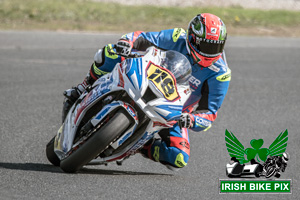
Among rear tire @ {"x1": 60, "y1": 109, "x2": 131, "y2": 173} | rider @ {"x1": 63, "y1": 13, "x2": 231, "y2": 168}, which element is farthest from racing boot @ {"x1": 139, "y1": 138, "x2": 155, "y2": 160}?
rear tire @ {"x1": 60, "y1": 109, "x2": 131, "y2": 173}

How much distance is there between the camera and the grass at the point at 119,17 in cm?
1633

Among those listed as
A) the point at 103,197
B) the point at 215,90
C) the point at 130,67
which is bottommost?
the point at 103,197

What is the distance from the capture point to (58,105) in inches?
352

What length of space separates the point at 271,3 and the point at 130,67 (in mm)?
18322

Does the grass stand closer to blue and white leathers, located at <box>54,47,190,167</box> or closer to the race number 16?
blue and white leathers, located at <box>54,47,190,167</box>

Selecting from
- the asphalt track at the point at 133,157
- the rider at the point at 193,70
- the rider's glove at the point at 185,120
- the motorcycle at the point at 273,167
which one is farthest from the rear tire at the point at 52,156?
the motorcycle at the point at 273,167

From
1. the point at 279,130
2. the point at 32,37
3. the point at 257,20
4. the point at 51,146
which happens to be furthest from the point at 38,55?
the point at 257,20

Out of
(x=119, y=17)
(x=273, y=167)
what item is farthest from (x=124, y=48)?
(x=119, y=17)

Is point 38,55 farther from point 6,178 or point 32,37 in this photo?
point 6,178

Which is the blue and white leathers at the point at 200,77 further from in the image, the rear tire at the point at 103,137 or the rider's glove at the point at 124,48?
the rear tire at the point at 103,137

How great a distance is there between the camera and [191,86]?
618 centimetres

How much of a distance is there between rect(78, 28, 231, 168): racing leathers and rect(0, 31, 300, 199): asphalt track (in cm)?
22

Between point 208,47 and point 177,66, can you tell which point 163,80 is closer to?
point 177,66

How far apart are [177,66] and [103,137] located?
1.02 metres
